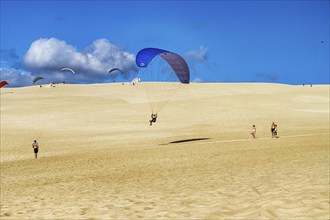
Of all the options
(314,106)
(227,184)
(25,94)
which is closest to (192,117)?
(314,106)

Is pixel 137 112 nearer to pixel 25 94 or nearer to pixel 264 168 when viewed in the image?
pixel 25 94

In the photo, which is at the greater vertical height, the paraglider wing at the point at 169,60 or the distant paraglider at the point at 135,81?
the distant paraglider at the point at 135,81

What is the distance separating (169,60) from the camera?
79.3ft

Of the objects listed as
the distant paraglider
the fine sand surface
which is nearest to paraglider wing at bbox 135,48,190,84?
the fine sand surface

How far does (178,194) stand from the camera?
33.1 feet

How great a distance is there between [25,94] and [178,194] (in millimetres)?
65953

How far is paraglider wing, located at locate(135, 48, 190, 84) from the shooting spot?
2283 cm

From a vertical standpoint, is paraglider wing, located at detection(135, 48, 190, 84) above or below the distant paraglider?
below

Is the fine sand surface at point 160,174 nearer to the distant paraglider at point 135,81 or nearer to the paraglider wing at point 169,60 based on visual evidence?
the paraglider wing at point 169,60

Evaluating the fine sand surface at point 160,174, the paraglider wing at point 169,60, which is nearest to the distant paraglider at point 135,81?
the fine sand surface at point 160,174

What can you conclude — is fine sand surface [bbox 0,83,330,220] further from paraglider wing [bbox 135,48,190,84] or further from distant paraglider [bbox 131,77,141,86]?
distant paraglider [bbox 131,77,141,86]

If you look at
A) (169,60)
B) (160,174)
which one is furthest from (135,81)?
(160,174)

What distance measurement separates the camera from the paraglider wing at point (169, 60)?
22.8 m

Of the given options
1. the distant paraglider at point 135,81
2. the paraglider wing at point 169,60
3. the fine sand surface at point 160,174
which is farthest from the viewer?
the distant paraglider at point 135,81
